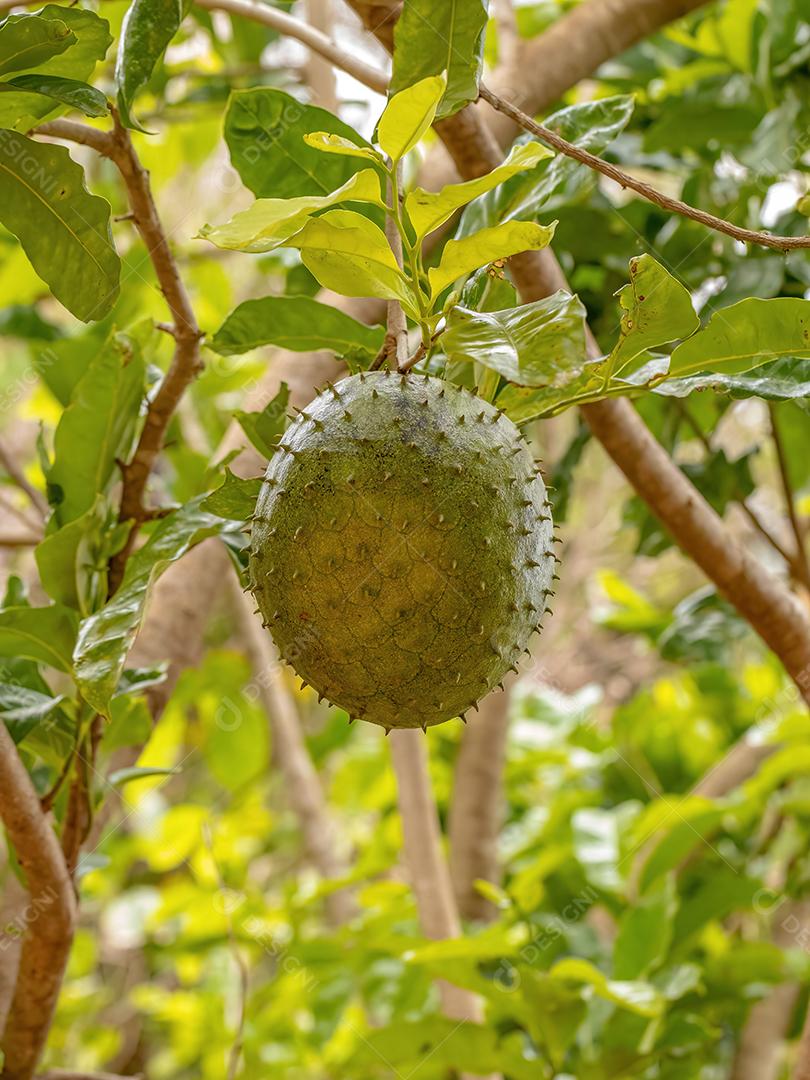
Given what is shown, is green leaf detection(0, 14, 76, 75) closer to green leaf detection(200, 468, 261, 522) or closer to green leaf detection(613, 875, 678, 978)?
green leaf detection(200, 468, 261, 522)

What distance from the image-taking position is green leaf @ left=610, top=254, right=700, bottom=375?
0.58 m

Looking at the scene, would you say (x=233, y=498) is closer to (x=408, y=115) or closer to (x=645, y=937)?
(x=408, y=115)

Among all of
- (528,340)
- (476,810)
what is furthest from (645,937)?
(528,340)

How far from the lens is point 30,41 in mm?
624

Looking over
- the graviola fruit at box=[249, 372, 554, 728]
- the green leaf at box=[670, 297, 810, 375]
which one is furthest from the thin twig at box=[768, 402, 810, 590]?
the graviola fruit at box=[249, 372, 554, 728]

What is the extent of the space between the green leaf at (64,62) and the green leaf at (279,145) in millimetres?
109

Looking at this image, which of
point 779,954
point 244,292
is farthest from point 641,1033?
point 244,292

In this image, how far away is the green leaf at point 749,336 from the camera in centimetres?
64

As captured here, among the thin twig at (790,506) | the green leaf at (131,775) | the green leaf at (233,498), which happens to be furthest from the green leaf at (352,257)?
the thin twig at (790,506)

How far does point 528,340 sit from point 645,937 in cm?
100

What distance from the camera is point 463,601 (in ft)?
1.85

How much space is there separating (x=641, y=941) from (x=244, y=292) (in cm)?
228

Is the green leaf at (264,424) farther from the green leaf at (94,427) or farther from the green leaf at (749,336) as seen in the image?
the green leaf at (749,336)

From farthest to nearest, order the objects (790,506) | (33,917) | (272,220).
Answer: (790,506) → (33,917) → (272,220)
